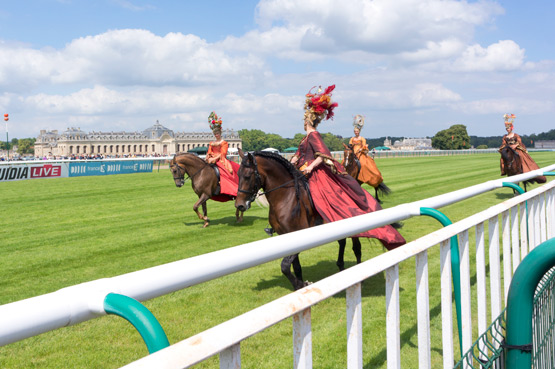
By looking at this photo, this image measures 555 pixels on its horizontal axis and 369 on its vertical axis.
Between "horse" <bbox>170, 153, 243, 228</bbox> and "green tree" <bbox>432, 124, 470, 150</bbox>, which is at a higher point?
"green tree" <bbox>432, 124, 470, 150</bbox>

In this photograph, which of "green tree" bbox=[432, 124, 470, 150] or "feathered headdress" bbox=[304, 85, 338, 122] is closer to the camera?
"feathered headdress" bbox=[304, 85, 338, 122]

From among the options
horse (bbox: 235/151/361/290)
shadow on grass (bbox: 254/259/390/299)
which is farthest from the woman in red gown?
shadow on grass (bbox: 254/259/390/299)

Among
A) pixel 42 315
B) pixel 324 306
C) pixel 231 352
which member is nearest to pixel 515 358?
pixel 231 352

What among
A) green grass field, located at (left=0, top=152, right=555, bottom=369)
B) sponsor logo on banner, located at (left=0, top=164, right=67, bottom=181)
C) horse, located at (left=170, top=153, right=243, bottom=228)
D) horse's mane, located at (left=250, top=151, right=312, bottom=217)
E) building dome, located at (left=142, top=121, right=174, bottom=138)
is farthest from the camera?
building dome, located at (left=142, top=121, right=174, bottom=138)

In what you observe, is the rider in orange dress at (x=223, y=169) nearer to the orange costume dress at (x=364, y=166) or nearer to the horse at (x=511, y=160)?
the orange costume dress at (x=364, y=166)

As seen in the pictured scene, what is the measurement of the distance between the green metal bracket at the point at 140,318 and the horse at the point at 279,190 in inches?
186

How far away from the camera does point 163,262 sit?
25.0 feet

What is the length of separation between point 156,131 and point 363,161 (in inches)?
6217

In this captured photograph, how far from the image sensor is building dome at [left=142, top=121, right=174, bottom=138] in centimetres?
16525

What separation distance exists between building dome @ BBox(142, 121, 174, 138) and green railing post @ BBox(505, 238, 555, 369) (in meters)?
168

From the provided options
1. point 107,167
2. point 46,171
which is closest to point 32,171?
point 46,171

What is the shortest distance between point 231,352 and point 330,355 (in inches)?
119

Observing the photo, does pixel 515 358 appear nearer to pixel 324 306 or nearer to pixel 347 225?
pixel 347 225

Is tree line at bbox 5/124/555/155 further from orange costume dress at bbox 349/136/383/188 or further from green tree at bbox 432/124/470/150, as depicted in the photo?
orange costume dress at bbox 349/136/383/188
